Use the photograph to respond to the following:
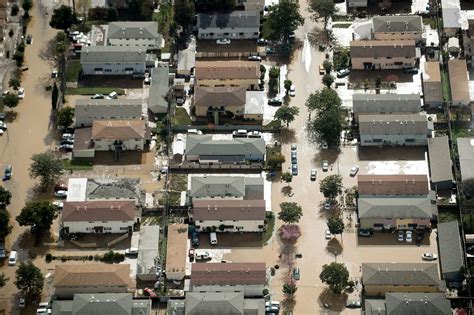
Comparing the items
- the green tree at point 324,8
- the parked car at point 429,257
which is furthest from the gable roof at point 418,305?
the green tree at point 324,8

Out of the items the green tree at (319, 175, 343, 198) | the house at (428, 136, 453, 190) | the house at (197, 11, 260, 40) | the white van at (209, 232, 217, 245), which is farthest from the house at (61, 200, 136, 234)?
the house at (428, 136, 453, 190)

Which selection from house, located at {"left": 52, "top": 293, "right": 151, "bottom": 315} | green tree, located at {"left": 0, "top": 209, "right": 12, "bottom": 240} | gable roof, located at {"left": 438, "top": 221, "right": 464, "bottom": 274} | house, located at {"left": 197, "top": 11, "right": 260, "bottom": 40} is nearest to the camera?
house, located at {"left": 52, "top": 293, "right": 151, "bottom": 315}

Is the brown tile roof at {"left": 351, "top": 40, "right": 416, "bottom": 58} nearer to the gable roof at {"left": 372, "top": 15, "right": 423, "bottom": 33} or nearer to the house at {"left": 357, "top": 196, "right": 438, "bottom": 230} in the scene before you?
the gable roof at {"left": 372, "top": 15, "right": 423, "bottom": 33}

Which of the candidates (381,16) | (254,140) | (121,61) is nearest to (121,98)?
(121,61)

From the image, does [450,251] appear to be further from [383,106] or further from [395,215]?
[383,106]

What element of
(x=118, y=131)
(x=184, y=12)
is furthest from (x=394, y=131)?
(x=184, y=12)

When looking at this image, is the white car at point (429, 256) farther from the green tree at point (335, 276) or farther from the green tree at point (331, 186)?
the green tree at point (331, 186)

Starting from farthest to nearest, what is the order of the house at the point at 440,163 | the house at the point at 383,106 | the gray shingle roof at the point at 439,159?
1. the house at the point at 383,106
2. the gray shingle roof at the point at 439,159
3. the house at the point at 440,163
